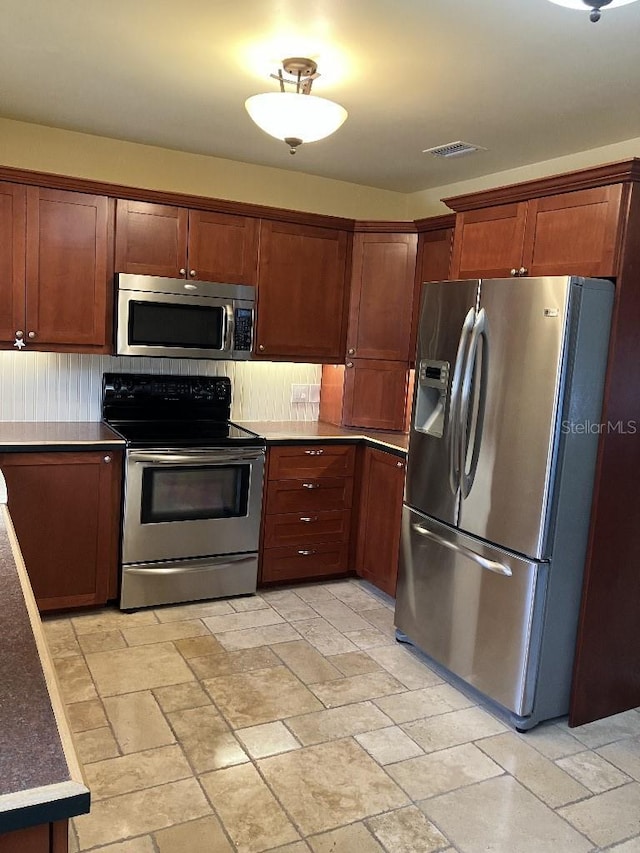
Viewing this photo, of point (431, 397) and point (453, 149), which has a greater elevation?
point (453, 149)

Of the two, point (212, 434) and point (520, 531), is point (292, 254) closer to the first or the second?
point (212, 434)

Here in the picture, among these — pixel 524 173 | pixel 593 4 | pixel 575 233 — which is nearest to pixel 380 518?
pixel 575 233

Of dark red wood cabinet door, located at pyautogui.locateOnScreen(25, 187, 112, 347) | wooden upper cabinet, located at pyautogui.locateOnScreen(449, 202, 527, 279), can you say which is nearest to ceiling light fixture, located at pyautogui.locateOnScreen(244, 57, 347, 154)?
wooden upper cabinet, located at pyautogui.locateOnScreen(449, 202, 527, 279)

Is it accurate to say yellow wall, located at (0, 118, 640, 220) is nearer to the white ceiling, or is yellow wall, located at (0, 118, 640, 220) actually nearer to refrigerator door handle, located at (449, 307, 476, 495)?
the white ceiling

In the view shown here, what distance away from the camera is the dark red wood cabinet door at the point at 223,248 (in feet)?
12.6

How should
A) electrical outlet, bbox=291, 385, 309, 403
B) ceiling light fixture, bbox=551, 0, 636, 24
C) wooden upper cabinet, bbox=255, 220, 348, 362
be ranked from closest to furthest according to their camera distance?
1. ceiling light fixture, bbox=551, 0, 636, 24
2. wooden upper cabinet, bbox=255, 220, 348, 362
3. electrical outlet, bbox=291, 385, 309, 403

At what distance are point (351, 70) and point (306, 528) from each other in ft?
7.88

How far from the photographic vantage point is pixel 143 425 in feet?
13.1

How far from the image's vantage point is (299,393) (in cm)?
464

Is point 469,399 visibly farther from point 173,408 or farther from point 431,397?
point 173,408

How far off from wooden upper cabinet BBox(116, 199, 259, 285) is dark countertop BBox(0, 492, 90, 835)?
103 inches

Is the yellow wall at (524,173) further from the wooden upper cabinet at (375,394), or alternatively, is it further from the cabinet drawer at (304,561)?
the cabinet drawer at (304,561)

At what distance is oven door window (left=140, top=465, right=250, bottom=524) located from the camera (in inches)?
141

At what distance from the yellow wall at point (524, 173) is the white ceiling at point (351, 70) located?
71 mm
